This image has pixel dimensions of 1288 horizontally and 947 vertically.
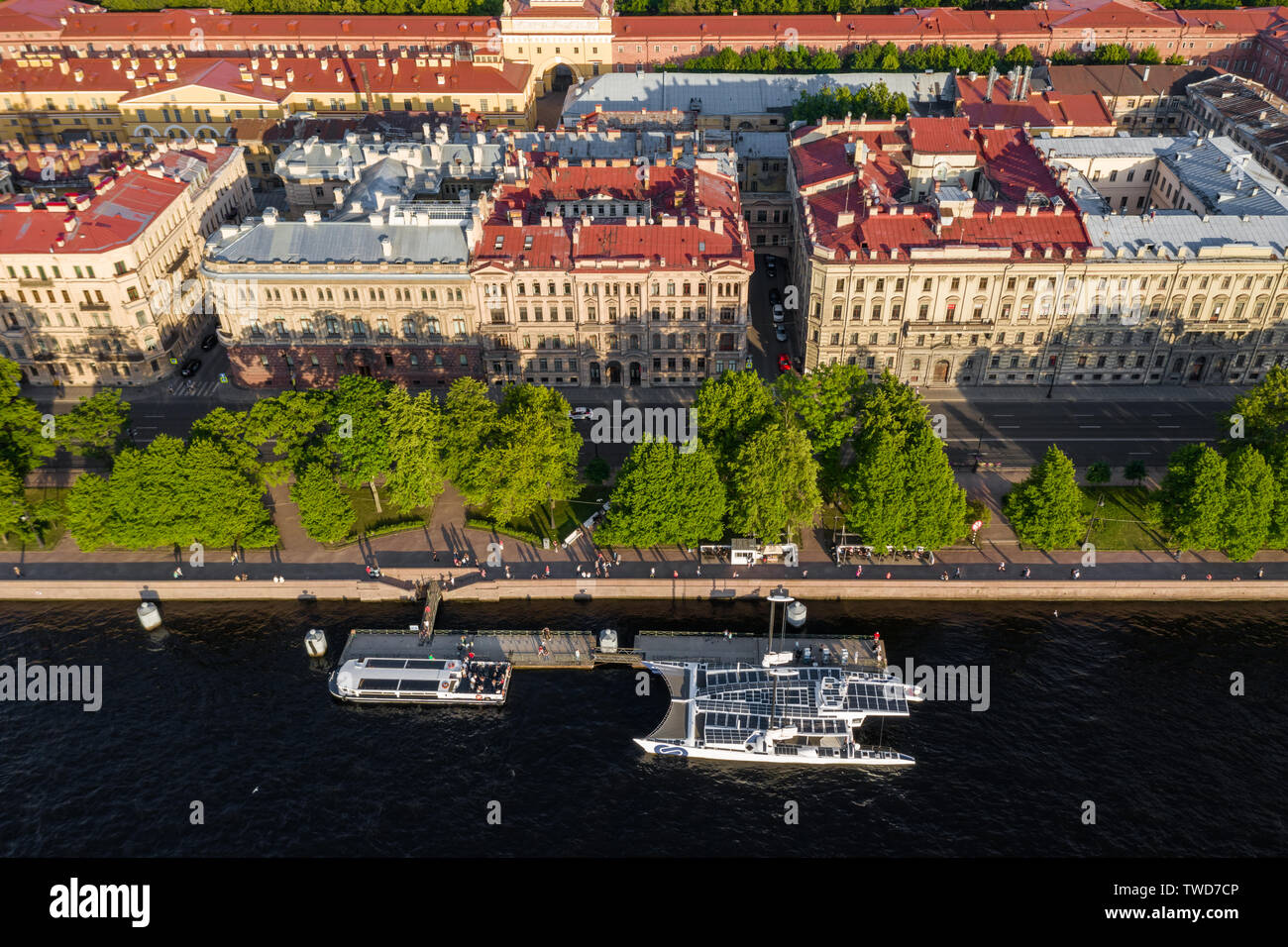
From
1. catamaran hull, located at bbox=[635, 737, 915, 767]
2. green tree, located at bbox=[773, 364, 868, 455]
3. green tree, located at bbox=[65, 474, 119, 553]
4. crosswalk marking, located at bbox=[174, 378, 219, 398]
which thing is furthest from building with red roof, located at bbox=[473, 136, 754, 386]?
catamaran hull, located at bbox=[635, 737, 915, 767]

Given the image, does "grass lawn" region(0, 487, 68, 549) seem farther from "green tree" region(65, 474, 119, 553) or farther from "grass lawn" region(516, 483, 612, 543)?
"grass lawn" region(516, 483, 612, 543)

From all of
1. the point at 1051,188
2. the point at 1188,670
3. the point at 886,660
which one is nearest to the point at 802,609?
the point at 886,660

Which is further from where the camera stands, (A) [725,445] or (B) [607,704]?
(A) [725,445]

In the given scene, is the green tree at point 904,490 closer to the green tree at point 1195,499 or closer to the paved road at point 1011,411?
the paved road at point 1011,411

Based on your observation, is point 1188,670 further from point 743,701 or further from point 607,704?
point 607,704

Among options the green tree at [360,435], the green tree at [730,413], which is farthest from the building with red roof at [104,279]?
the green tree at [730,413]

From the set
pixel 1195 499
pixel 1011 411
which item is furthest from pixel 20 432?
pixel 1195 499

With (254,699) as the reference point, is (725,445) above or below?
above
